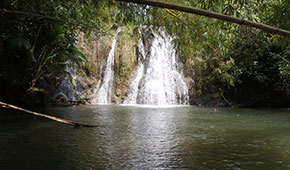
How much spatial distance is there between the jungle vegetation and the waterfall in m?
2.70

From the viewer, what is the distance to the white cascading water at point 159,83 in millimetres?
10781

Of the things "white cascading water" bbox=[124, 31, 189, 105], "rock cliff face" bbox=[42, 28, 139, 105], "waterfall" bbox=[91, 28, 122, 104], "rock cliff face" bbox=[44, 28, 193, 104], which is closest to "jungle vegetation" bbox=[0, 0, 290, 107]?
"white cascading water" bbox=[124, 31, 189, 105]

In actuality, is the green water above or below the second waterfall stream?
below

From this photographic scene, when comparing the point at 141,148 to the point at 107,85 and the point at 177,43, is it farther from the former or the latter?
the point at 107,85

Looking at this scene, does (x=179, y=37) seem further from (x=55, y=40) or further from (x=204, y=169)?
(x=55, y=40)

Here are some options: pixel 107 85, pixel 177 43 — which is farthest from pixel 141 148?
pixel 107 85

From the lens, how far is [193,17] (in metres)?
3.97

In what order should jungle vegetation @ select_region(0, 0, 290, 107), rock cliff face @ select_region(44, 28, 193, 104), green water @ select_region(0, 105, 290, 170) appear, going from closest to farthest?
1. green water @ select_region(0, 105, 290, 170)
2. jungle vegetation @ select_region(0, 0, 290, 107)
3. rock cliff face @ select_region(44, 28, 193, 104)

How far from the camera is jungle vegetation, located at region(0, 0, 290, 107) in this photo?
3.76 metres

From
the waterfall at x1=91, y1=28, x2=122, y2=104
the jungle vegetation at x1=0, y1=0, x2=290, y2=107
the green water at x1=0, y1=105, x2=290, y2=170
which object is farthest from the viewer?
the waterfall at x1=91, y1=28, x2=122, y2=104

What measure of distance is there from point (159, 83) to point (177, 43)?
7.17 m

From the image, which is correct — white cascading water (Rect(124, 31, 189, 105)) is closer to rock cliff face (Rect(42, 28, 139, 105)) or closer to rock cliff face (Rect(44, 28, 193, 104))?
rock cliff face (Rect(44, 28, 193, 104))

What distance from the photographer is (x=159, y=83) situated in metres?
11.3

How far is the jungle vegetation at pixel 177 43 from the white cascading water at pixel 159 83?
69cm
